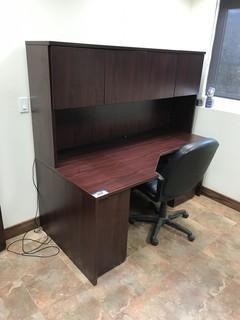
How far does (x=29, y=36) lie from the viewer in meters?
1.85

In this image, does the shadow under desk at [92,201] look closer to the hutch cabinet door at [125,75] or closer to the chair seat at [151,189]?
the chair seat at [151,189]

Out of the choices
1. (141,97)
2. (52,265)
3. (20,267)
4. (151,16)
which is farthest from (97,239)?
(151,16)

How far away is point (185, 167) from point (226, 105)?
1293mm

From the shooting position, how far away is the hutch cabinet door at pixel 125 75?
190 cm

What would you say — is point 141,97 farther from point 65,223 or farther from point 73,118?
point 65,223

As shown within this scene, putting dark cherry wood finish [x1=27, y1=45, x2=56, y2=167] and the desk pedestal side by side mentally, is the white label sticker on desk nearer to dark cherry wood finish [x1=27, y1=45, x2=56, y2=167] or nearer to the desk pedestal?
the desk pedestal

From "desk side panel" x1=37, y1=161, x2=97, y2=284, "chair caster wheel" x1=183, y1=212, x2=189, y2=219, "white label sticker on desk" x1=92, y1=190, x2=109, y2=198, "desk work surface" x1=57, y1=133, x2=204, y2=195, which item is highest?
"desk work surface" x1=57, y1=133, x2=204, y2=195

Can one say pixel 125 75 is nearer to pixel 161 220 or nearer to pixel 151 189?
pixel 151 189

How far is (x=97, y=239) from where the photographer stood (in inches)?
67.4

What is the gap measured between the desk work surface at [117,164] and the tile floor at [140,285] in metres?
0.71

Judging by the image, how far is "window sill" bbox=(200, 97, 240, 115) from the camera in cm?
270

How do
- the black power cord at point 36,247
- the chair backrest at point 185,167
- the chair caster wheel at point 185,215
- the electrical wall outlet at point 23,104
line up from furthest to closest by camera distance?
1. the chair caster wheel at point 185,215
2. the black power cord at point 36,247
3. the electrical wall outlet at point 23,104
4. the chair backrest at point 185,167

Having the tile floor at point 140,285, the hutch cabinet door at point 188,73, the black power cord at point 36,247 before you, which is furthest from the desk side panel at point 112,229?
the hutch cabinet door at point 188,73

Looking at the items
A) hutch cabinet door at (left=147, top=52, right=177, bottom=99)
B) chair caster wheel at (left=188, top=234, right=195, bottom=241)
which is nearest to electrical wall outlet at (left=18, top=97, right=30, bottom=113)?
hutch cabinet door at (left=147, top=52, right=177, bottom=99)
